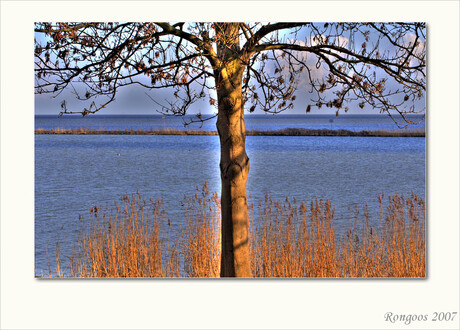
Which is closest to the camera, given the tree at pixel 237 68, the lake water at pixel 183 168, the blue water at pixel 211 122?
the tree at pixel 237 68

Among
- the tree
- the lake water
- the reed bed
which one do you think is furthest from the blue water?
the reed bed

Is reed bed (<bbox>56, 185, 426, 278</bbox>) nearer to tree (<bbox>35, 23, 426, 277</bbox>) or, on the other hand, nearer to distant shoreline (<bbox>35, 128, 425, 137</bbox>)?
tree (<bbox>35, 23, 426, 277</bbox>)

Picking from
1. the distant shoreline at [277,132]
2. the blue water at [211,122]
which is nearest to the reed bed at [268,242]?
the distant shoreline at [277,132]

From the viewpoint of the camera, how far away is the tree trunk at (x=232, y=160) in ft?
13.5

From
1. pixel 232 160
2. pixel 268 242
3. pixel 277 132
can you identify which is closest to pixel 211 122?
pixel 232 160

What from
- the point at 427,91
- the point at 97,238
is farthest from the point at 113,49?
the point at 427,91

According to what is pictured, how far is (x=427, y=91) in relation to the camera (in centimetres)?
400

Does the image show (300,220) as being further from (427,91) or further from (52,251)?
(52,251)

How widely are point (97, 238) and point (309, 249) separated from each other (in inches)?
65.3

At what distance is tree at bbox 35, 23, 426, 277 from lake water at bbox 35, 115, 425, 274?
1.42 feet

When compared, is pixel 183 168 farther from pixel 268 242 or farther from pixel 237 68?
pixel 237 68

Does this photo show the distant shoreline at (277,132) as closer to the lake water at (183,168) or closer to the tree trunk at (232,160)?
the lake water at (183,168)

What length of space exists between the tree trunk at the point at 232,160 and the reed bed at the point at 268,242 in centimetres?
32

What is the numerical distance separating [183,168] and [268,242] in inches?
74.5
